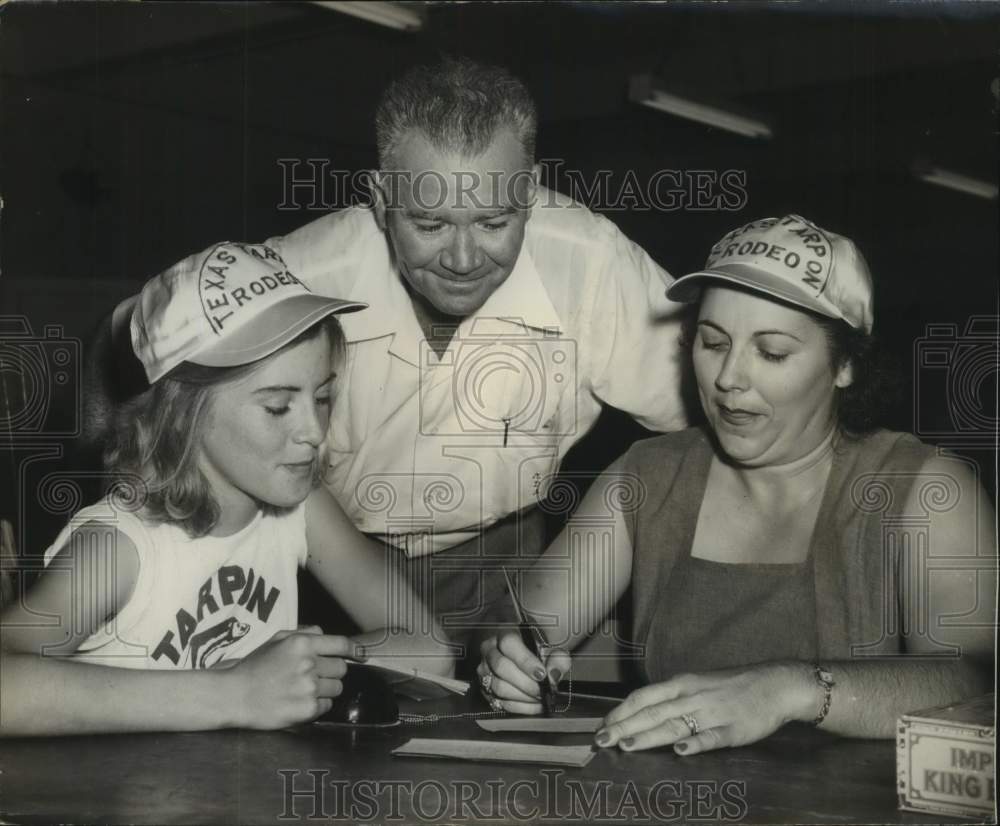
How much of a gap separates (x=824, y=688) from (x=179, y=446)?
1.35 m

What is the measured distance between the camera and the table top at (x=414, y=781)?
83.4 inches

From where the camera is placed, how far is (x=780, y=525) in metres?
2.56

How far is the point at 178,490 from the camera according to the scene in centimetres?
256

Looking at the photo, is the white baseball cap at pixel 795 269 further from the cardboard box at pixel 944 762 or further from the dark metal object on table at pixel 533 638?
the cardboard box at pixel 944 762

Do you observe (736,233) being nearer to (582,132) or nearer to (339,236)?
(582,132)

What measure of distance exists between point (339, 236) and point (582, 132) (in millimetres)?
563

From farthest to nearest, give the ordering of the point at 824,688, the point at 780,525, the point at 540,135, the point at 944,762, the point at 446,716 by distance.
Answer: the point at 540,135, the point at 780,525, the point at 446,716, the point at 824,688, the point at 944,762

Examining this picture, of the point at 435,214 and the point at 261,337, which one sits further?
the point at 435,214

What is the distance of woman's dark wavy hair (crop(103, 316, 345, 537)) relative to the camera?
256cm

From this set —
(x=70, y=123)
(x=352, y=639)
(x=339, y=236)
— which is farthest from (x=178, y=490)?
(x=70, y=123)

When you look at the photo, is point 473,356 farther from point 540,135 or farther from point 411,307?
point 540,135

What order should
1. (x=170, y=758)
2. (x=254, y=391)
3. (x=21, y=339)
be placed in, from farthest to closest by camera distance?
(x=21, y=339), (x=254, y=391), (x=170, y=758)

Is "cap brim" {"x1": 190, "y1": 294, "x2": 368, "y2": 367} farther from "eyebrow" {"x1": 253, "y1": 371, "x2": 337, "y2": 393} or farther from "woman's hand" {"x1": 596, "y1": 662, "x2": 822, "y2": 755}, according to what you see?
"woman's hand" {"x1": 596, "y1": 662, "x2": 822, "y2": 755}

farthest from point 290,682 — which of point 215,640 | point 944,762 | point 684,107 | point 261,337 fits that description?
point 684,107
